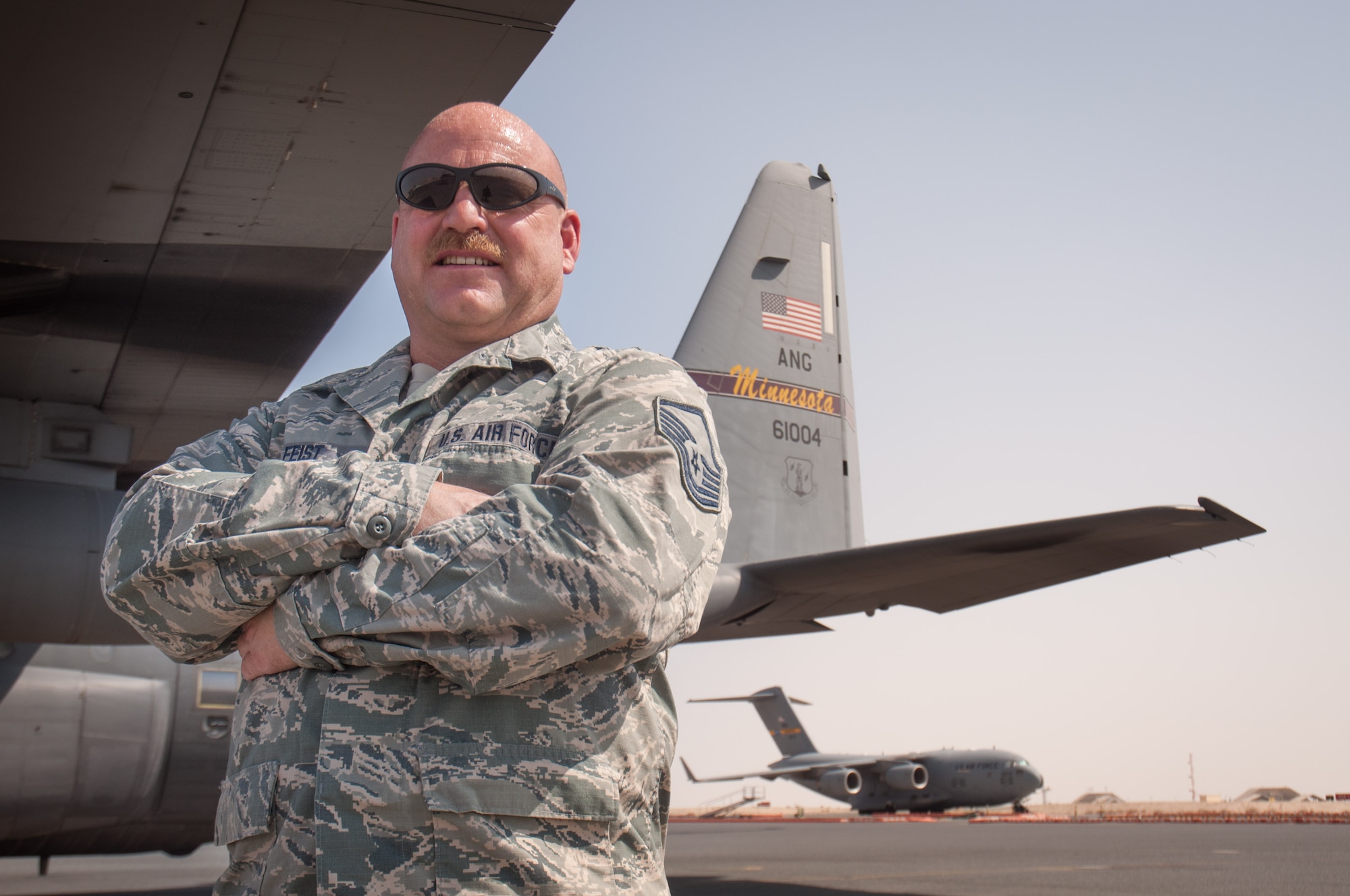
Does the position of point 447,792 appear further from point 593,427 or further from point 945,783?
point 945,783

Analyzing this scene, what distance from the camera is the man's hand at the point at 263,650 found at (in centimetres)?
155

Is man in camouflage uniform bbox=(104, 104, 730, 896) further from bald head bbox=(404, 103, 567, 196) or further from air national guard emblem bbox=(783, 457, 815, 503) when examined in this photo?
air national guard emblem bbox=(783, 457, 815, 503)

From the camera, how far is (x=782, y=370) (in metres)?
7.07

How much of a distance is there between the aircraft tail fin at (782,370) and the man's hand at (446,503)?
495cm

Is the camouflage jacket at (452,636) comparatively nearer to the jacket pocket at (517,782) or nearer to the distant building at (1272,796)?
the jacket pocket at (517,782)

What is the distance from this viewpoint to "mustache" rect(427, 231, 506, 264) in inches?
72.7

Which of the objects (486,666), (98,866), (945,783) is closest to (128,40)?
(486,666)

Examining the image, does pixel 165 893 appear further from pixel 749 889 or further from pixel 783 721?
pixel 783 721

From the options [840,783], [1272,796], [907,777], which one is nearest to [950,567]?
[840,783]

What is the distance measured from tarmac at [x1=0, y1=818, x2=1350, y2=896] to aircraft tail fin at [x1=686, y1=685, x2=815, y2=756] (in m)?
17.5

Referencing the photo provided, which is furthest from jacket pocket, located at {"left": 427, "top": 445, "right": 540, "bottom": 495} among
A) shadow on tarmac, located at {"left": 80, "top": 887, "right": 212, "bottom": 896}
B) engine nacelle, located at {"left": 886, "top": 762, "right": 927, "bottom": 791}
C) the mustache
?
engine nacelle, located at {"left": 886, "top": 762, "right": 927, "bottom": 791}

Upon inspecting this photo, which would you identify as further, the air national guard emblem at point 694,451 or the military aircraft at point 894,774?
the military aircraft at point 894,774

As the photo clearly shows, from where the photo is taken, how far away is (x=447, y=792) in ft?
4.49

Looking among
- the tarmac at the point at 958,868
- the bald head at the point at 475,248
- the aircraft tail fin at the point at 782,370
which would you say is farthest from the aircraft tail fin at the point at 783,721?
the bald head at the point at 475,248
